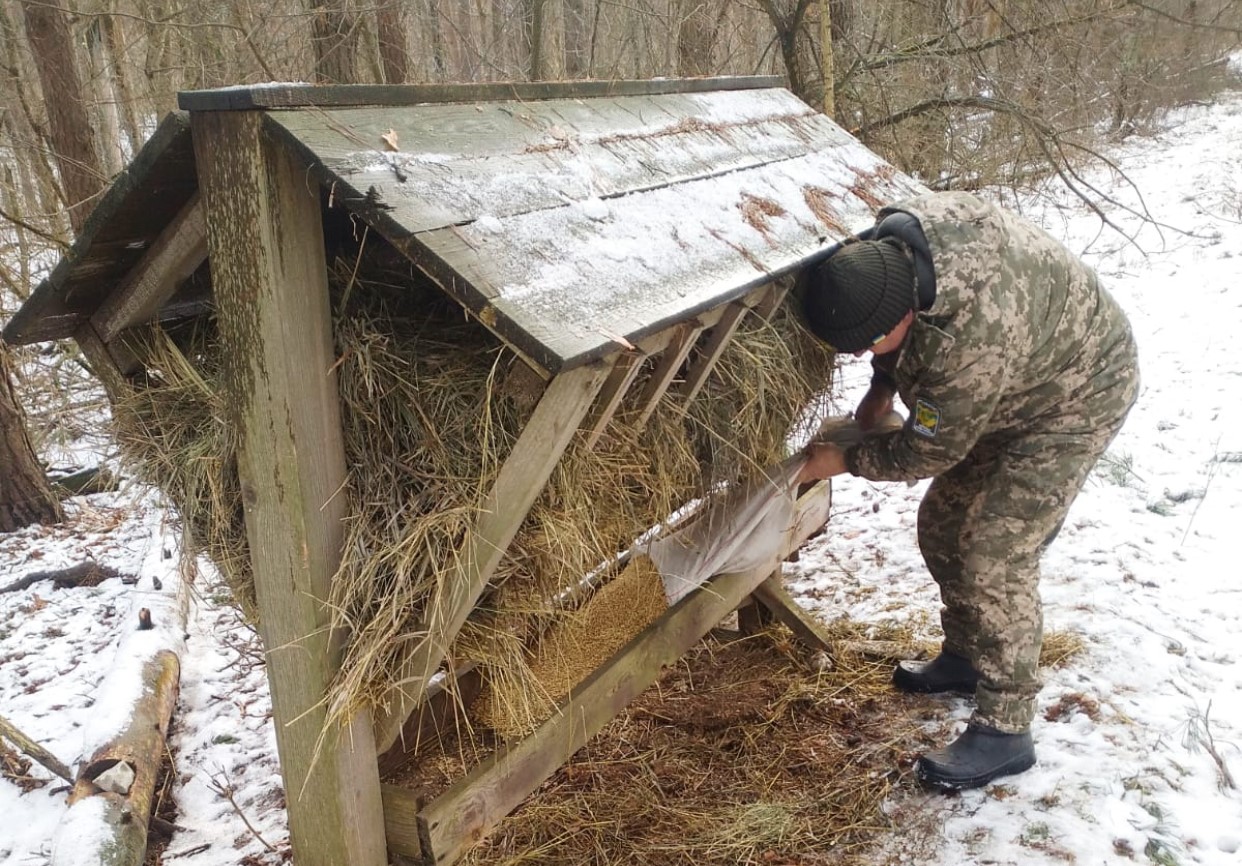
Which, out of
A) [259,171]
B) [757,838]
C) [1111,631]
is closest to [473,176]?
[259,171]

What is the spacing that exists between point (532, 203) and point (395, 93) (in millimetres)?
419

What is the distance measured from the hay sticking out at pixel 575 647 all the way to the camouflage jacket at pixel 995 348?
2.91 feet

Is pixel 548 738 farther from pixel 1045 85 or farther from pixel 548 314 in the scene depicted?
pixel 1045 85

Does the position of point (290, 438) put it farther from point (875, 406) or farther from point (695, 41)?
point (695, 41)

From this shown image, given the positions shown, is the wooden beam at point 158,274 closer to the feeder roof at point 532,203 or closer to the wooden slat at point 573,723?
the feeder roof at point 532,203

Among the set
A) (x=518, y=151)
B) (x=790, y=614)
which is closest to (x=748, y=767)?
(x=790, y=614)

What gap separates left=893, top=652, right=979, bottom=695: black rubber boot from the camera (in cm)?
395

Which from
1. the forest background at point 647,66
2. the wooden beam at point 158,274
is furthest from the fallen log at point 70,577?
the wooden beam at point 158,274

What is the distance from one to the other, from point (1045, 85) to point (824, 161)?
4.71 metres

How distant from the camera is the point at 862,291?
276 cm

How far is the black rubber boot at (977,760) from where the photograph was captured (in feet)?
10.9

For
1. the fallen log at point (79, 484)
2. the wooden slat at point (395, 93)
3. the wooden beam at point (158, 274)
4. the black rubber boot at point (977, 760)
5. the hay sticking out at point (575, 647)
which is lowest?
the fallen log at point (79, 484)

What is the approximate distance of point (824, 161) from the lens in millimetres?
3590

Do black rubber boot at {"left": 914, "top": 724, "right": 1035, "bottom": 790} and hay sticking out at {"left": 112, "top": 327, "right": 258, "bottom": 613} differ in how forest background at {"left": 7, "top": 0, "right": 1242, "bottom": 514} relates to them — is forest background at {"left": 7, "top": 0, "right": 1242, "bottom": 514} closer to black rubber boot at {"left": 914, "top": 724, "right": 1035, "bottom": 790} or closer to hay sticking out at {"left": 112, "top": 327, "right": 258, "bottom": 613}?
hay sticking out at {"left": 112, "top": 327, "right": 258, "bottom": 613}
